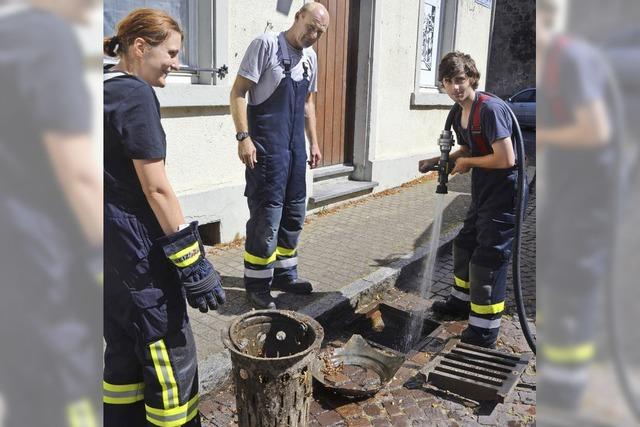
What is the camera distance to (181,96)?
486 cm

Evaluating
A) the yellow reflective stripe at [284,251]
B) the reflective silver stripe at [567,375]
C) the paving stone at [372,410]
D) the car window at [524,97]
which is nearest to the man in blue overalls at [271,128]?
the yellow reflective stripe at [284,251]

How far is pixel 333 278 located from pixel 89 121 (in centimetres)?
420

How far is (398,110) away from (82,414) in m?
8.67

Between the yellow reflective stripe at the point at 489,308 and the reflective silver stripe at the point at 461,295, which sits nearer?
the yellow reflective stripe at the point at 489,308

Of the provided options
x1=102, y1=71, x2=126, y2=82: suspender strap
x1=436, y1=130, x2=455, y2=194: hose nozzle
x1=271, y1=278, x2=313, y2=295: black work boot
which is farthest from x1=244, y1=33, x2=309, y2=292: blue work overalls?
x1=102, y1=71, x2=126, y2=82: suspender strap

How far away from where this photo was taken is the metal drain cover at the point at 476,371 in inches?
127

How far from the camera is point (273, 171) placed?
3.85 m

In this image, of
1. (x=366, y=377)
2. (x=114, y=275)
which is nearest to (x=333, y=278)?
(x=366, y=377)

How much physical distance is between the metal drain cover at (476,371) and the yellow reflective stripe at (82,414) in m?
2.84

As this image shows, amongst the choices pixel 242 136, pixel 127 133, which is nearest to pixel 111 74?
pixel 127 133

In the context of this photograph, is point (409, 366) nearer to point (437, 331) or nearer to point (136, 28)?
point (437, 331)

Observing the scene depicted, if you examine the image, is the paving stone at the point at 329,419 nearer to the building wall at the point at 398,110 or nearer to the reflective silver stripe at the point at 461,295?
the reflective silver stripe at the point at 461,295

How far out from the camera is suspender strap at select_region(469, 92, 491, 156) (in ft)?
11.4

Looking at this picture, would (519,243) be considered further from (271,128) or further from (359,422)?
(271,128)
